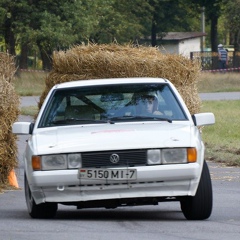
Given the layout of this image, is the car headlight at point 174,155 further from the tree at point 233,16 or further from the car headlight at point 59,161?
the tree at point 233,16

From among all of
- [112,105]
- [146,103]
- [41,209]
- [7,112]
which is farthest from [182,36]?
[41,209]

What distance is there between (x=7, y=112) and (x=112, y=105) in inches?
112

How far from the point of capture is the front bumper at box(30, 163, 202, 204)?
991 centimetres

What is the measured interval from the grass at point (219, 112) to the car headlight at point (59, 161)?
8743 millimetres

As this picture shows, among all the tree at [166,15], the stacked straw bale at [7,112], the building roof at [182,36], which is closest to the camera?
the stacked straw bale at [7,112]

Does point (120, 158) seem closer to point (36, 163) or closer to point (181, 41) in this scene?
point (36, 163)

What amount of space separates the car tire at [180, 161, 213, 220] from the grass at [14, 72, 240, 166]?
8.05 meters

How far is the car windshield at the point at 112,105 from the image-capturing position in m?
11.1

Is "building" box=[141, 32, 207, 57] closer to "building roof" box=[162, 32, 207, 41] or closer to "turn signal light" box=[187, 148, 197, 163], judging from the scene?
"building roof" box=[162, 32, 207, 41]

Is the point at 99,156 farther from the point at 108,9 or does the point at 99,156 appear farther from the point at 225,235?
the point at 108,9

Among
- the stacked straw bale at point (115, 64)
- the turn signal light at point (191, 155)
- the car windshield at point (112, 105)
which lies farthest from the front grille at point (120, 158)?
the stacked straw bale at point (115, 64)

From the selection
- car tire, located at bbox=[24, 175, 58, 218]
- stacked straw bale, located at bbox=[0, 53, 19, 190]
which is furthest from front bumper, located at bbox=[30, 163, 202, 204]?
Result: stacked straw bale, located at bbox=[0, 53, 19, 190]

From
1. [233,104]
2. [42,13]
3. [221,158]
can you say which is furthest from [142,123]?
[42,13]

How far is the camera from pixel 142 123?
1078 centimetres
